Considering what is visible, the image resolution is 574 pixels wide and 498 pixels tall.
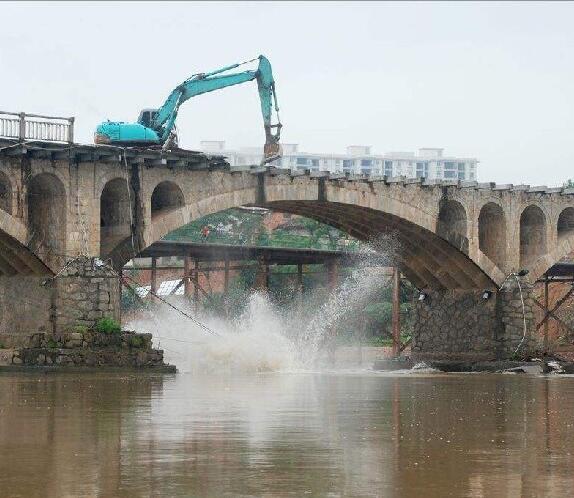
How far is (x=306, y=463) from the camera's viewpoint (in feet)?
75.2

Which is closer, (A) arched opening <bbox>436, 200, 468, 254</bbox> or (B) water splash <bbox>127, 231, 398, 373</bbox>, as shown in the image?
(B) water splash <bbox>127, 231, 398, 373</bbox>

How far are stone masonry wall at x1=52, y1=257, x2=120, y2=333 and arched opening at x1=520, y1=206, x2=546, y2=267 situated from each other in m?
30.6

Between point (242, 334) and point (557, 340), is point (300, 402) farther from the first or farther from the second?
point (557, 340)

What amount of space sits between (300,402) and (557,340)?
6565 centimetres

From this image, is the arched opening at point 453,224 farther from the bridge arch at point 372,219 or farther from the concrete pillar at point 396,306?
the concrete pillar at point 396,306

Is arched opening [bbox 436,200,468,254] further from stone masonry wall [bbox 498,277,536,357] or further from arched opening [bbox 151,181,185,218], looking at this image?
arched opening [bbox 151,181,185,218]

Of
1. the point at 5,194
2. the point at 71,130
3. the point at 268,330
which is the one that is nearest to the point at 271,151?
the point at 268,330

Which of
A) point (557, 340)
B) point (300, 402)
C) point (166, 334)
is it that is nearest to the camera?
point (300, 402)

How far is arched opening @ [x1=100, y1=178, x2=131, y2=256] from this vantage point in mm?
58844

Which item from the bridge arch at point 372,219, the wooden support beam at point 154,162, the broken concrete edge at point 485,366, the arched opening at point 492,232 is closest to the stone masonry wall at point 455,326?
the bridge arch at point 372,219

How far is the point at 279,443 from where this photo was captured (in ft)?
84.4

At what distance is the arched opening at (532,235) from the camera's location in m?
80.8

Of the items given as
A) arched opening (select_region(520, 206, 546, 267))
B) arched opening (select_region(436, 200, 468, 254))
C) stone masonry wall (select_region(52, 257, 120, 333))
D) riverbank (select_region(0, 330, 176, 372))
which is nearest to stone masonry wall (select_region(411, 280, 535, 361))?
arched opening (select_region(520, 206, 546, 267))

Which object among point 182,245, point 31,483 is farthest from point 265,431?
point 182,245
